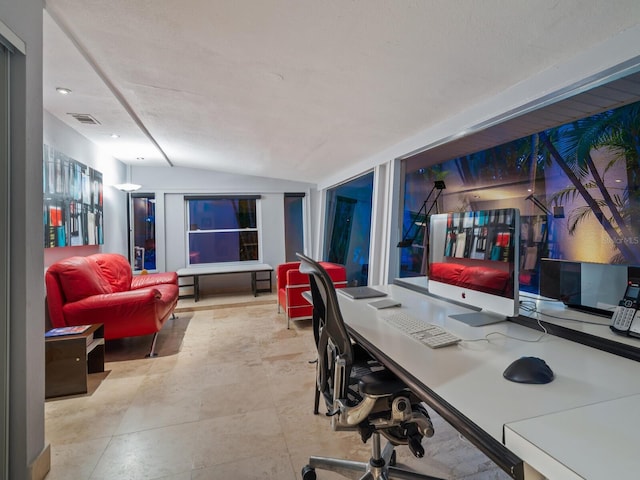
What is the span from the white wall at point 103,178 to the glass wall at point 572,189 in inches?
154

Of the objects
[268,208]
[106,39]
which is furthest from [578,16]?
[268,208]

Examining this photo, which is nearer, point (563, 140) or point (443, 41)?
point (443, 41)

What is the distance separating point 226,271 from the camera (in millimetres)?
5539

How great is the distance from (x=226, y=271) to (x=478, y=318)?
4610 millimetres

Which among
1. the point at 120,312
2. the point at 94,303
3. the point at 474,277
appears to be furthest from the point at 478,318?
the point at 94,303

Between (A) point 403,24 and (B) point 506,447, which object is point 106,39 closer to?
(A) point 403,24

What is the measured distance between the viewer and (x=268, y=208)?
637 cm

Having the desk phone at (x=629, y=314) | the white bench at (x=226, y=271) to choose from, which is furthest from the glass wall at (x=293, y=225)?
the desk phone at (x=629, y=314)

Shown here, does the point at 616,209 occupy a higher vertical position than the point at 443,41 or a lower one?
lower

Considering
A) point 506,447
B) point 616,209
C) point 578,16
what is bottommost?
point 506,447

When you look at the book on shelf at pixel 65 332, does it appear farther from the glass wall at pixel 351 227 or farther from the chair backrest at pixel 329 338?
the glass wall at pixel 351 227

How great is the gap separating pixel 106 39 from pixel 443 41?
1967 millimetres

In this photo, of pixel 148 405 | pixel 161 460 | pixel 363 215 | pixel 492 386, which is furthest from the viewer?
pixel 363 215

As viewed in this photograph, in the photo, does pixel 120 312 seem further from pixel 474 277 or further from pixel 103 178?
pixel 474 277
